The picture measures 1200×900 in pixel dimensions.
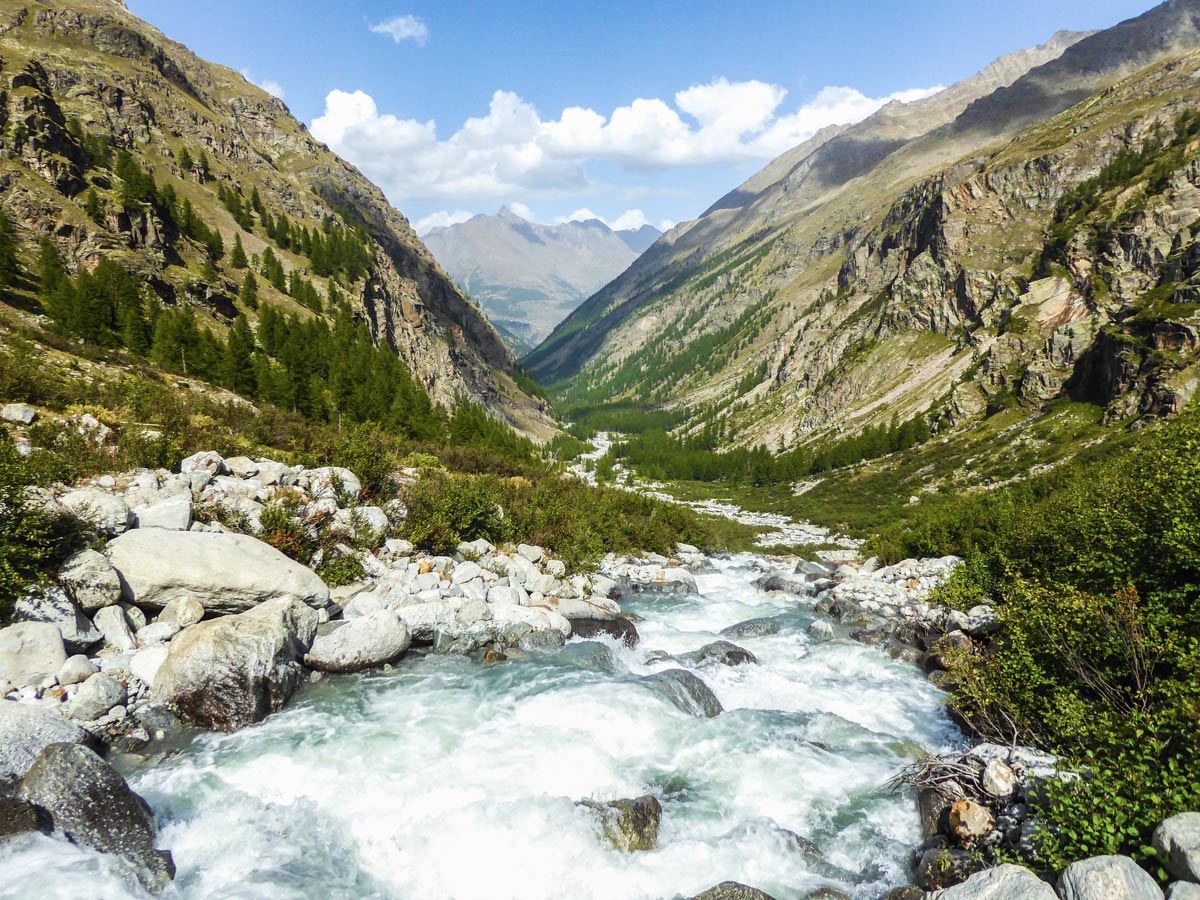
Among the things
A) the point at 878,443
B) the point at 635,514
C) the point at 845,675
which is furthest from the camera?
the point at 878,443

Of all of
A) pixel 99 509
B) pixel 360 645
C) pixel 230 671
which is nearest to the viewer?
pixel 230 671

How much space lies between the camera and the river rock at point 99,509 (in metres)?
14.3

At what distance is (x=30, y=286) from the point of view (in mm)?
51000

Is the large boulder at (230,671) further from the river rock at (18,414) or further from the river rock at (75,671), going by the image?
the river rock at (18,414)

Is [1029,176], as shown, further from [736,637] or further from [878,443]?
[736,637]

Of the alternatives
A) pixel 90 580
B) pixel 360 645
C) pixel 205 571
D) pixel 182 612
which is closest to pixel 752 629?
pixel 360 645

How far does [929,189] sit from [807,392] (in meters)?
83.8

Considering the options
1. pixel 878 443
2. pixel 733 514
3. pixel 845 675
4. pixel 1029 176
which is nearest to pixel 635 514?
pixel 845 675

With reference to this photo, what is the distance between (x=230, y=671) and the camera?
1254 cm

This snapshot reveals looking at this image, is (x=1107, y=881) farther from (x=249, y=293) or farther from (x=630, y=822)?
(x=249, y=293)

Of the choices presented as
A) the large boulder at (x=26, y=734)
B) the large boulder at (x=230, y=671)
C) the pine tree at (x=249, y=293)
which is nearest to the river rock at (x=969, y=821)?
the large boulder at (x=230, y=671)

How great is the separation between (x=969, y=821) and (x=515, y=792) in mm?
8445

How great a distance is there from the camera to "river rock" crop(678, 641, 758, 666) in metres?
18.8

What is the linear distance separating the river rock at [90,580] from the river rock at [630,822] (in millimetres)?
12753
